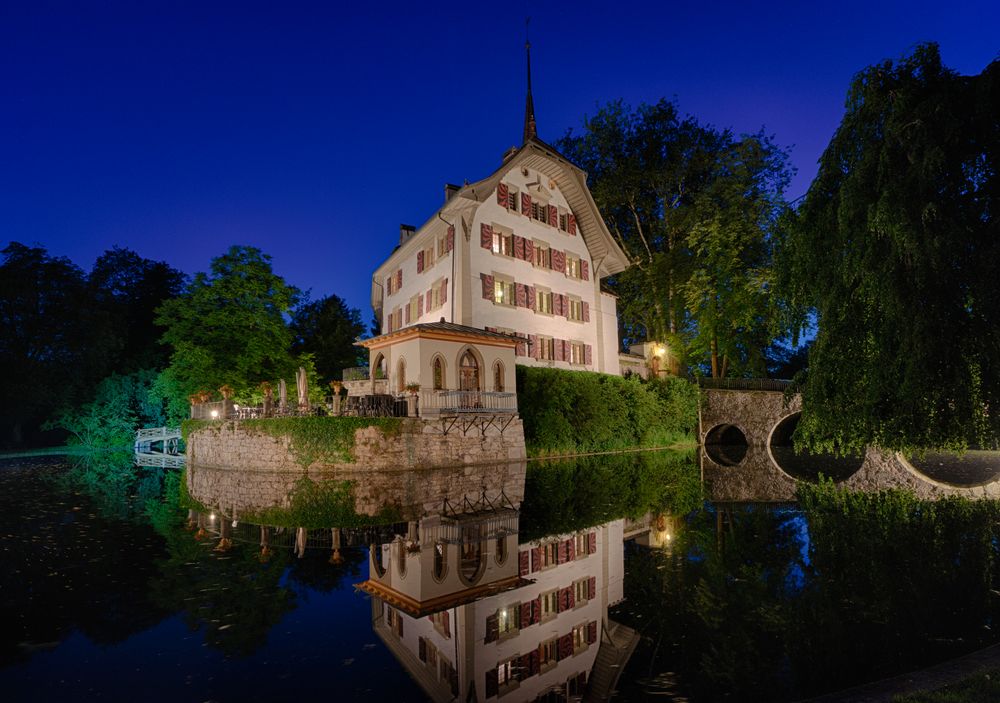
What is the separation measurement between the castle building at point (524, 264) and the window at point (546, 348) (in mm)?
50

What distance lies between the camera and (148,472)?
22656 millimetres

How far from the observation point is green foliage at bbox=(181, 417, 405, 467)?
718 inches

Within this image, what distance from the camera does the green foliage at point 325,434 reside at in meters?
18.2

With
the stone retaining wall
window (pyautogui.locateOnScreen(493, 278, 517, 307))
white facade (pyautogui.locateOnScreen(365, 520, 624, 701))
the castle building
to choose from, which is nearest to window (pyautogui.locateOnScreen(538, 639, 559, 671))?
white facade (pyautogui.locateOnScreen(365, 520, 624, 701))

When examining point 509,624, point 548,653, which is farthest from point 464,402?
point 548,653

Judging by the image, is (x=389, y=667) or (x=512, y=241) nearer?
(x=389, y=667)

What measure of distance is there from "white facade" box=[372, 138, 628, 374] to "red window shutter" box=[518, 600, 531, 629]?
1816 centimetres

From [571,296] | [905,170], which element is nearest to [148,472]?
[571,296]

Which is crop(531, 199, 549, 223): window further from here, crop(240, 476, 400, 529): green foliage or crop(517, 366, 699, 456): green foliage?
crop(240, 476, 400, 529): green foliage

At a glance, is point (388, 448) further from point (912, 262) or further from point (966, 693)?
point (966, 693)

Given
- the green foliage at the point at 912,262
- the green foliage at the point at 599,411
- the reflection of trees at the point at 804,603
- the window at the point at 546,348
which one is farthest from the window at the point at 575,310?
the green foliage at the point at 912,262

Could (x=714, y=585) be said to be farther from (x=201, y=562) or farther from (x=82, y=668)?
(x=201, y=562)

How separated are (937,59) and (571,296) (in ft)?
70.3

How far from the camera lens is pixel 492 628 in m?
5.34
